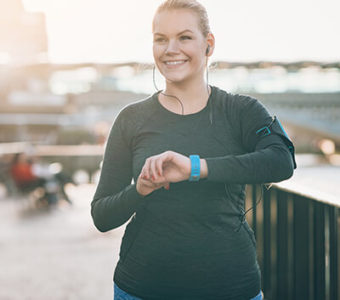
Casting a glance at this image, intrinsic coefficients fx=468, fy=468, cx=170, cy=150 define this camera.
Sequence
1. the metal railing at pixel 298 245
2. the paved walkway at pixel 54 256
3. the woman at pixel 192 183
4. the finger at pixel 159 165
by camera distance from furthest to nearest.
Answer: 1. the paved walkway at pixel 54 256
2. the metal railing at pixel 298 245
3. the woman at pixel 192 183
4. the finger at pixel 159 165

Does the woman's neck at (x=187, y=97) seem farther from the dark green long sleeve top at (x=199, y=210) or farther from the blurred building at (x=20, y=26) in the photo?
the blurred building at (x=20, y=26)

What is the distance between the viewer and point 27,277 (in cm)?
497

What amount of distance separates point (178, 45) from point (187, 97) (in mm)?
174

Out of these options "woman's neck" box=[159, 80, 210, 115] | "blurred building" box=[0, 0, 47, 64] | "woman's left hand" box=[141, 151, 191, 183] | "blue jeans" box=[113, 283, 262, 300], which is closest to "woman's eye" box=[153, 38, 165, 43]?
"woman's neck" box=[159, 80, 210, 115]

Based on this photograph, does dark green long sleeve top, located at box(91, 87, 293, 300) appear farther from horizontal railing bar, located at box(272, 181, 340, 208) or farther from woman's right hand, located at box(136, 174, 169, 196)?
horizontal railing bar, located at box(272, 181, 340, 208)

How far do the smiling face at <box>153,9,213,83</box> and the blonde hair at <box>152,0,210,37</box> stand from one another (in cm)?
1

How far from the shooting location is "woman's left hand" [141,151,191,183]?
49.9 inches

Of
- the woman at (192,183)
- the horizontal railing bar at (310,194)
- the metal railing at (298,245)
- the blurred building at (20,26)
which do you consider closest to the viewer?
the woman at (192,183)

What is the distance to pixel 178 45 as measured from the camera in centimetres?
147

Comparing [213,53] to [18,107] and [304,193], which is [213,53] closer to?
[304,193]

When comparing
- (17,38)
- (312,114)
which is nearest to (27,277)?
(17,38)

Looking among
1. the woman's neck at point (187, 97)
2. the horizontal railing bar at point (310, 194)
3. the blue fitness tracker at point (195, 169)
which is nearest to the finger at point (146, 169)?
the blue fitness tracker at point (195, 169)

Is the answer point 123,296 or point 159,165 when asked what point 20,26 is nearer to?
point 123,296

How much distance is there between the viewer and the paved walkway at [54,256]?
14.8 feet
